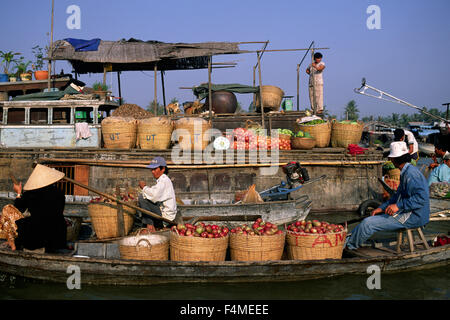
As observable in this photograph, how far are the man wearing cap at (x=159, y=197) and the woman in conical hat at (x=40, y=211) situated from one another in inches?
59.0

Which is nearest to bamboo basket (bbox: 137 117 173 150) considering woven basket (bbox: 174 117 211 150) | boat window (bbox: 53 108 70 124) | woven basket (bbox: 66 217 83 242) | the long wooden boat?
woven basket (bbox: 174 117 211 150)

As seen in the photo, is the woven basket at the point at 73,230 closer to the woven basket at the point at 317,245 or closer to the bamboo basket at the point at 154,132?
the woven basket at the point at 317,245

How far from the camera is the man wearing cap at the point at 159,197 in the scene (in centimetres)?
659

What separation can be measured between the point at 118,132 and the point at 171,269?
6.72 metres

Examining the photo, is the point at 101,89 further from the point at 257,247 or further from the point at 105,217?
the point at 257,247

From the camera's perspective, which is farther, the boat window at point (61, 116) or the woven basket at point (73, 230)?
the boat window at point (61, 116)

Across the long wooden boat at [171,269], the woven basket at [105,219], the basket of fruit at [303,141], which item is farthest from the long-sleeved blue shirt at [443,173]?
the woven basket at [105,219]

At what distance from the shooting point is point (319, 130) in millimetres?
11969

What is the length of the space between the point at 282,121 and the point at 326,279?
8.87 metres

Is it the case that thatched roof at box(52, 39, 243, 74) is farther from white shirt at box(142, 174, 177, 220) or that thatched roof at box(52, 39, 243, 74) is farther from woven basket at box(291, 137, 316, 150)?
white shirt at box(142, 174, 177, 220)

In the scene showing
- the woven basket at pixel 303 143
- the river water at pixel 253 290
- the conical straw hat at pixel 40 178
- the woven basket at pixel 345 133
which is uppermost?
the woven basket at pixel 345 133

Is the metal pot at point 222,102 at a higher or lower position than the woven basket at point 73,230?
higher

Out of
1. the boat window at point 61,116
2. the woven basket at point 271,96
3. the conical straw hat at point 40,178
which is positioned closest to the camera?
the conical straw hat at point 40,178

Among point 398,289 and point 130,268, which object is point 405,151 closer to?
point 398,289
